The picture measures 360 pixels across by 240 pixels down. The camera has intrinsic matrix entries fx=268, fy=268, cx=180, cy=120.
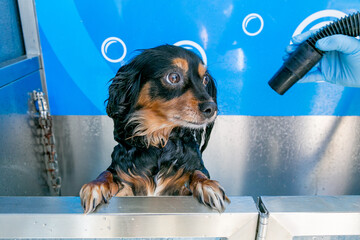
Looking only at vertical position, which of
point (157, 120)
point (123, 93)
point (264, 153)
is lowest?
point (264, 153)

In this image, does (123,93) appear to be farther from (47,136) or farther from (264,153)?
(264,153)

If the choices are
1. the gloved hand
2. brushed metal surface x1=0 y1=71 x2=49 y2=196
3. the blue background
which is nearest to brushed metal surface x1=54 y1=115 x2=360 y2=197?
the blue background

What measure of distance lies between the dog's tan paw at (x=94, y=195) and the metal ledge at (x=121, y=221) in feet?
0.07

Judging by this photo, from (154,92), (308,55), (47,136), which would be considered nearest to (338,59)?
(308,55)

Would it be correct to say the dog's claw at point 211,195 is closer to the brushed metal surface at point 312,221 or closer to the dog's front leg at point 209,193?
the dog's front leg at point 209,193

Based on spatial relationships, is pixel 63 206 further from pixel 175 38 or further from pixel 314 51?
pixel 175 38

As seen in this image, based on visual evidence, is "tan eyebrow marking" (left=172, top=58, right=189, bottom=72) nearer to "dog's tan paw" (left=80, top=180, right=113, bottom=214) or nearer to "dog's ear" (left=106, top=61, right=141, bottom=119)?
"dog's ear" (left=106, top=61, right=141, bottom=119)

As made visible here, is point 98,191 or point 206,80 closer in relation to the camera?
point 98,191

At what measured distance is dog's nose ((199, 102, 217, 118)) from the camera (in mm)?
1147

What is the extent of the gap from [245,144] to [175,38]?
93cm

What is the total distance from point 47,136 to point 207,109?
1150 millimetres

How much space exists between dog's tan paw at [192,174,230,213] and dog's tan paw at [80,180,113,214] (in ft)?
1.01

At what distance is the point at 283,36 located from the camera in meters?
1.70

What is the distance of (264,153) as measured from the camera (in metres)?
2.04
